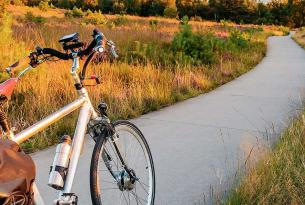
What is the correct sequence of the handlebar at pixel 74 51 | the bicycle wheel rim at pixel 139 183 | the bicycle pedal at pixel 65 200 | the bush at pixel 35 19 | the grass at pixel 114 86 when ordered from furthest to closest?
the bush at pixel 35 19 → the grass at pixel 114 86 → the bicycle wheel rim at pixel 139 183 → the handlebar at pixel 74 51 → the bicycle pedal at pixel 65 200

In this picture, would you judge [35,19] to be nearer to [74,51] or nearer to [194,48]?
[194,48]

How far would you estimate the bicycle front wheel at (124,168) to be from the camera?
312 cm

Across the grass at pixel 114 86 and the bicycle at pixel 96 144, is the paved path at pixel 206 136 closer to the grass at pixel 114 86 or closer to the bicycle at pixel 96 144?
the grass at pixel 114 86

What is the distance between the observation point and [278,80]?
38.9 feet

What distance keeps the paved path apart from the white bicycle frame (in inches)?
52.7

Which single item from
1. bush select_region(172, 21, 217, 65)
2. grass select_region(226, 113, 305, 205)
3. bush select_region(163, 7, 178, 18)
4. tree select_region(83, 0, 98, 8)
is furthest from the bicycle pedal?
tree select_region(83, 0, 98, 8)

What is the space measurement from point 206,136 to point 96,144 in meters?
3.51

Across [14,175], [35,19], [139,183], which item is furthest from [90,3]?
[14,175]

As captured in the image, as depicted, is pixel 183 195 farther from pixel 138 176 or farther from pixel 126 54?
pixel 126 54

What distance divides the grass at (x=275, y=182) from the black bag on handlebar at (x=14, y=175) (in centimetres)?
181

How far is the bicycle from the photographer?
2.69 metres

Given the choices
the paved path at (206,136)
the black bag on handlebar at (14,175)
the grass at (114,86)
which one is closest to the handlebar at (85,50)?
the black bag on handlebar at (14,175)

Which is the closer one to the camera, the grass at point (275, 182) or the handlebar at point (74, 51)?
the handlebar at point (74, 51)

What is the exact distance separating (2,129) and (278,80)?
10142mm
